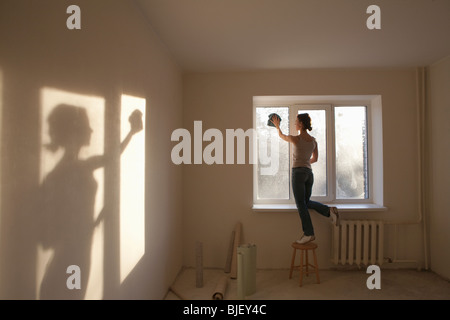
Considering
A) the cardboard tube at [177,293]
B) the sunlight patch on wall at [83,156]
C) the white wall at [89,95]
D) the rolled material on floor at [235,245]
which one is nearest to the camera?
the white wall at [89,95]

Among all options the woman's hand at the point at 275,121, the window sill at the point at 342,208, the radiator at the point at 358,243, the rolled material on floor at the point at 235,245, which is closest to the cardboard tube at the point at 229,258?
the rolled material on floor at the point at 235,245

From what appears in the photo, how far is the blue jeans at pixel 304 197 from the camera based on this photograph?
3430 millimetres

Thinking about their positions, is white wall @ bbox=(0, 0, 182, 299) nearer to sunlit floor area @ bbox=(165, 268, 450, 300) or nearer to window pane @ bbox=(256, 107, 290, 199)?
sunlit floor area @ bbox=(165, 268, 450, 300)

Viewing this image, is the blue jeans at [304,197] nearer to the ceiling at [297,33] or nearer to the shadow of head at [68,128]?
the ceiling at [297,33]

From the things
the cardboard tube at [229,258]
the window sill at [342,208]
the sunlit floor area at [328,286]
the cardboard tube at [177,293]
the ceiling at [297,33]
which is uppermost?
the ceiling at [297,33]

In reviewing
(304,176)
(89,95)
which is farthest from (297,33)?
(89,95)

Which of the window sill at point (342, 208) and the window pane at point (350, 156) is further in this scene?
the window pane at point (350, 156)

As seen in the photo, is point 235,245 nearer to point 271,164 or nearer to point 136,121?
point 271,164

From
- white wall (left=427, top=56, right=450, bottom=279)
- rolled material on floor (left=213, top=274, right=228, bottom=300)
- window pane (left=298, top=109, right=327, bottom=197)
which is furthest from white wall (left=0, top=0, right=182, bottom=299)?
white wall (left=427, top=56, right=450, bottom=279)

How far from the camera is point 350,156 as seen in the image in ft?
13.3

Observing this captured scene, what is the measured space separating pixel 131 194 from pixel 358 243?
9.15 ft

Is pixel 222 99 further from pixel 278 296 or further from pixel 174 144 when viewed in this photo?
pixel 278 296

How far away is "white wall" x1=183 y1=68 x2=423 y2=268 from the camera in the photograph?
378cm
